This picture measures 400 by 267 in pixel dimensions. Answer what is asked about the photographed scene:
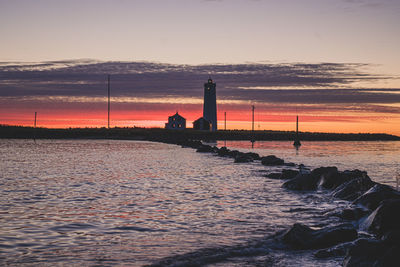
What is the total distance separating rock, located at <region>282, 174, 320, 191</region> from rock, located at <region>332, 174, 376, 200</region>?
2.11 m

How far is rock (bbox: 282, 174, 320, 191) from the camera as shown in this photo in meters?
18.5

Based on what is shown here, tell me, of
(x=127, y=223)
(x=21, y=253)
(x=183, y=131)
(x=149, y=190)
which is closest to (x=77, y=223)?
(x=127, y=223)

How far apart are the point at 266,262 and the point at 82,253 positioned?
3537 millimetres

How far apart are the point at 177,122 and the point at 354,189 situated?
99725mm

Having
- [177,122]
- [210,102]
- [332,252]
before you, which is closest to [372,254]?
[332,252]

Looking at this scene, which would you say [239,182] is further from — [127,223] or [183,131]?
[183,131]

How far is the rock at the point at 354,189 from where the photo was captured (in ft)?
50.7

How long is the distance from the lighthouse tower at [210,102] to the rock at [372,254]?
292ft

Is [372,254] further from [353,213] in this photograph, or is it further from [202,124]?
[202,124]

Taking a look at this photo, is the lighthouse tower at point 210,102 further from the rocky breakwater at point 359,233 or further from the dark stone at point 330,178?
the rocky breakwater at point 359,233

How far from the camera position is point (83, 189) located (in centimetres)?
1750

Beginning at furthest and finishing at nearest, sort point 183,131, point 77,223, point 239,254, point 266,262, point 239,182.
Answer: point 183,131
point 239,182
point 77,223
point 239,254
point 266,262

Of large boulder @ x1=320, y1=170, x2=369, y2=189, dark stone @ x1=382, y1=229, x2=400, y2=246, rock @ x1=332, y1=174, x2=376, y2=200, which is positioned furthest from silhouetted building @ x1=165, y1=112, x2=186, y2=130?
dark stone @ x1=382, y1=229, x2=400, y2=246

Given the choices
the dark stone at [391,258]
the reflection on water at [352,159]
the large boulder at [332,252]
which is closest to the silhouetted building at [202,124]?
the reflection on water at [352,159]
